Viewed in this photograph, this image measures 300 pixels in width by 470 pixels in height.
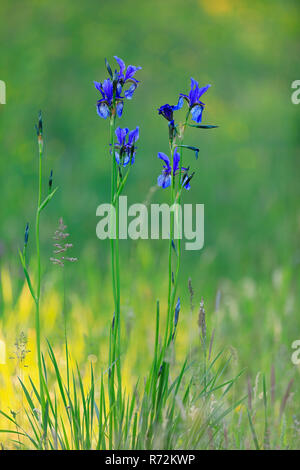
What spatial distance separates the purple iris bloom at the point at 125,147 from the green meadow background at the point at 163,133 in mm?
1680

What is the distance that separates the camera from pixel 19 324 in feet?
8.43

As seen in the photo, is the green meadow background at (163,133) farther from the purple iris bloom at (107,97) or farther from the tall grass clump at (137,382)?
the purple iris bloom at (107,97)

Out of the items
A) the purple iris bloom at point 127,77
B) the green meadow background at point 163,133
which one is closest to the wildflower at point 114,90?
the purple iris bloom at point 127,77

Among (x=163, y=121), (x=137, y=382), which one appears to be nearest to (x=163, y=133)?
(x=163, y=121)

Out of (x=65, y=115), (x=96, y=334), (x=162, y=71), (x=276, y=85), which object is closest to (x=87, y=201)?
(x=65, y=115)

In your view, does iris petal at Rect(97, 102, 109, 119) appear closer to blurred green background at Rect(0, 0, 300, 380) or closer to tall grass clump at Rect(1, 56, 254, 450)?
tall grass clump at Rect(1, 56, 254, 450)

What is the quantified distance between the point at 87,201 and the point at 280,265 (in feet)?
4.91

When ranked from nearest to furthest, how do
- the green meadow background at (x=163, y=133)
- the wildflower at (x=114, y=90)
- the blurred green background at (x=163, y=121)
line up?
the wildflower at (x=114, y=90) → the green meadow background at (x=163, y=133) → the blurred green background at (x=163, y=121)

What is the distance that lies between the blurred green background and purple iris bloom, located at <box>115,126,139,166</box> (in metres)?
1.87

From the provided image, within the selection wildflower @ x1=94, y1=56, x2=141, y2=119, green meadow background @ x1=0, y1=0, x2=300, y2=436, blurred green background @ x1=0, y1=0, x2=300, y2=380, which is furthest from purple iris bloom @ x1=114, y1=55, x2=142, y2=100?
blurred green background @ x1=0, y1=0, x2=300, y2=380

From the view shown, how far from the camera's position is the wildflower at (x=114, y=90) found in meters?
1.33

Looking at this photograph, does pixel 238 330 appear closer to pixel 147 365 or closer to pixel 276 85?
pixel 147 365

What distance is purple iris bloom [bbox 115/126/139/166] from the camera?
4.49 feet

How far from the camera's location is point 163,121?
4.62 metres
